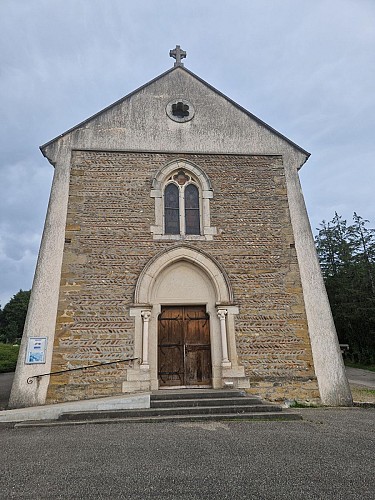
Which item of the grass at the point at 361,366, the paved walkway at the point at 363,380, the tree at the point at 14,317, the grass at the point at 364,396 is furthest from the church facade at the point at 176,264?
the tree at the point at 14,317

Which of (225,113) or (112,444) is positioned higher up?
(225,113)

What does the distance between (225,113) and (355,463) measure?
10.0 metres

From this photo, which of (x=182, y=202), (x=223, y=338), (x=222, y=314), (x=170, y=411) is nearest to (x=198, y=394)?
(x=170, y=411)

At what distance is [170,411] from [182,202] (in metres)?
5.80

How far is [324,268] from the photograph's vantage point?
30.5 meters

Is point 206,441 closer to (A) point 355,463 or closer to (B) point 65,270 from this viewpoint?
(A) point 355,463

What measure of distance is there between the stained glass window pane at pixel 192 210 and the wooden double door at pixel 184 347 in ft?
7.54

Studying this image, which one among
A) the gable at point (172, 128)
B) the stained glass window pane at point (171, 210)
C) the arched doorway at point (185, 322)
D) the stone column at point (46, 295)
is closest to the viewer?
the stone column at point (46, 295)

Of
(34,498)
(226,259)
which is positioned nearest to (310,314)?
(226,259)

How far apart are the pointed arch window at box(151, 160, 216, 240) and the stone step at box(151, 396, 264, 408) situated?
423cm

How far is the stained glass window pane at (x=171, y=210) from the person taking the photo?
9.82 metres

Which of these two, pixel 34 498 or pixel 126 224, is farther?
pixel 126 224

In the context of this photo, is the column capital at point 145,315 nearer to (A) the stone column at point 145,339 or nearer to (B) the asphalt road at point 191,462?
(A) the stone column at point 145,339

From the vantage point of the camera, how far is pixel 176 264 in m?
9.48
